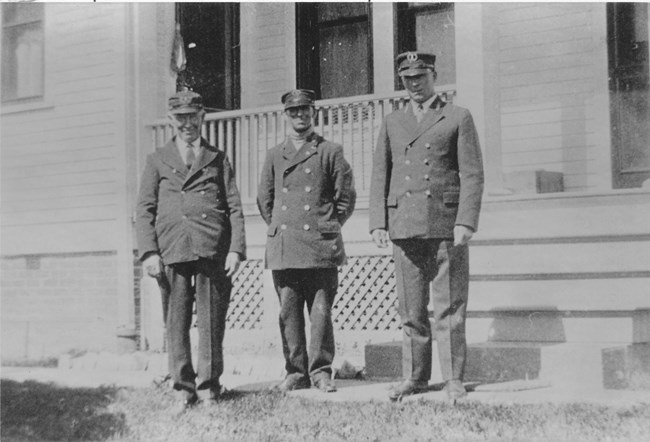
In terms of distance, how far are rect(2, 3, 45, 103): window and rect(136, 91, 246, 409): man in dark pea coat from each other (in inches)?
186

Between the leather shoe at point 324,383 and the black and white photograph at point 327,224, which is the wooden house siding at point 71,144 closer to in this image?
the black and white photograph at point 327,224

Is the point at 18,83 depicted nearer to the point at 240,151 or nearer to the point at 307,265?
the point at 240,151

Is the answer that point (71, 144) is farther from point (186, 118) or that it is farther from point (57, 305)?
point (186, 118)

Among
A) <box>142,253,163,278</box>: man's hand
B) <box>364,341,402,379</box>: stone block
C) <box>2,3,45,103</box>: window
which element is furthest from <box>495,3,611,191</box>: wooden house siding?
<box>2,3,45,103</box>: window

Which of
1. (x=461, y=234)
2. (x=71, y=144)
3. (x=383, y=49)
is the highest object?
(x=383, y=49)

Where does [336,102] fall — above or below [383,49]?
below

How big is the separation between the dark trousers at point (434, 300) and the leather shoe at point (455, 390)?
4 cm

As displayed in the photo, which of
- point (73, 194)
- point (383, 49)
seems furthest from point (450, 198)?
point (73, 194)

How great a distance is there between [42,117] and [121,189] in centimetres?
138

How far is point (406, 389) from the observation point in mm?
4551

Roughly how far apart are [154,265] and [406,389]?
5.62 ft

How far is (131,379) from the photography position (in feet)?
21.1

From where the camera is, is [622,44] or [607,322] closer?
[607,322]

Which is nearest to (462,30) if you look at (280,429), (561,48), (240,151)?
(561,48)
